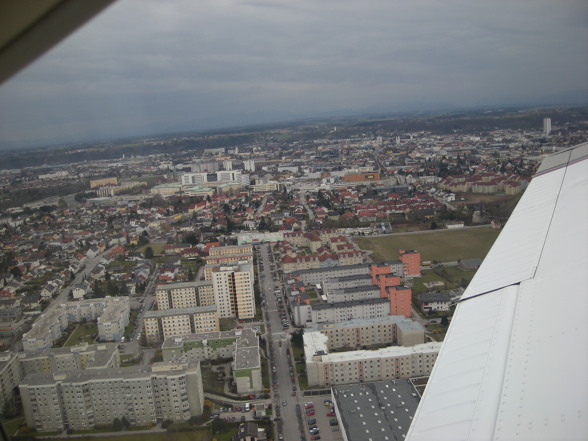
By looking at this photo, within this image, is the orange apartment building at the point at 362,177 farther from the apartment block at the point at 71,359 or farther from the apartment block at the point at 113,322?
the apartment block at the point at 71,359

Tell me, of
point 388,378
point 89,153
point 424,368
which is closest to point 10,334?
point 89,153

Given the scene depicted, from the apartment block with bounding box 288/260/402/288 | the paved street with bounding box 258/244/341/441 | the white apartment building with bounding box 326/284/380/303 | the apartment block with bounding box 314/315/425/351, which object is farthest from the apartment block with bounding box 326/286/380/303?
the apartment block with bounding box 314/315/425/351

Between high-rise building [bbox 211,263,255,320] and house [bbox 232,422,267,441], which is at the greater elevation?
high-rise building [bbox 211,263,255,320]

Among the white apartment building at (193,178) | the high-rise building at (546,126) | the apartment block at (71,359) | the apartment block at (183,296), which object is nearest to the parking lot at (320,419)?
the apartment block at (71,359)

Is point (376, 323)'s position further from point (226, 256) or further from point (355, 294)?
point (226, 256)

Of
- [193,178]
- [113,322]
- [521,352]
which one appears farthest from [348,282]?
[193,178]

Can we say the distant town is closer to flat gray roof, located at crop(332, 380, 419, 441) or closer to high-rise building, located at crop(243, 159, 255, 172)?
flat gray roof, located at crop(332, 380, 419, 441)

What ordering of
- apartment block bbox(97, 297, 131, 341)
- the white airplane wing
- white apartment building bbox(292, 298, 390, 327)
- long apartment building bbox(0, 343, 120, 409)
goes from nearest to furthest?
the white airplane wing, long apartment building bbox(0, 343, 120, 409), apartment block bbox(97, 297, 131, 341), white apartment building bbox(292, 298, 390, 327)
